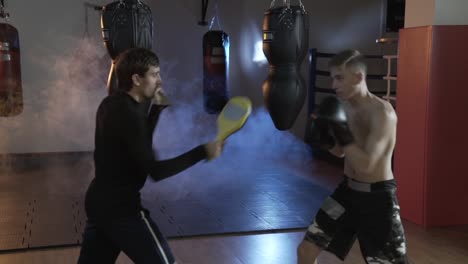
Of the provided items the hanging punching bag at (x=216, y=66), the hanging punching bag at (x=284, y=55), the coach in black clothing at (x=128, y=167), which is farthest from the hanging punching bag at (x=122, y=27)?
the hanging punching bag at (x=216, y=66)

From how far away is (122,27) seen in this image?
10.4 feet

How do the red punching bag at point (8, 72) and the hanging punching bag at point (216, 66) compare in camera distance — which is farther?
the hanging punching bag at point (216, 66)

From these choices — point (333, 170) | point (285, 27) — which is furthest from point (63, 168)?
point (285, 27)

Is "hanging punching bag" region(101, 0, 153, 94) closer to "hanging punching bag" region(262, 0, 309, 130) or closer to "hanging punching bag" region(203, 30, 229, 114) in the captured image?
"hanging punching bag" region(262, 0, 309, 130)

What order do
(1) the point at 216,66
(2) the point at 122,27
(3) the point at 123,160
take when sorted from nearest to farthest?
(3) the point at 123,160 → (2) the point at 122,27 → (1) the point at 216,66

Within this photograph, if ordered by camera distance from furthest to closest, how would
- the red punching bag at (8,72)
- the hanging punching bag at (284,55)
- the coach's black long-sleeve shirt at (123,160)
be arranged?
the red punching bag at (8,72), the hanging punching bag at (284,55), the coach's black long-sleeve shirt at (123,160)

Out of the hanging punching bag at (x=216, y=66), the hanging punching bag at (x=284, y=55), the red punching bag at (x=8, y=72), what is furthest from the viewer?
the hanging punching bag at (x=216, y=66)

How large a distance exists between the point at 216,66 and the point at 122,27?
2694mm

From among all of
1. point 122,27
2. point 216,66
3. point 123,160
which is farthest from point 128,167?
point 216,66

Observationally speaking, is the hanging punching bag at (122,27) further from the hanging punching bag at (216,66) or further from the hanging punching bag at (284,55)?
the hanging punching bag at (216,66)

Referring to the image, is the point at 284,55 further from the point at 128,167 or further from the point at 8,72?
the point at 8,72

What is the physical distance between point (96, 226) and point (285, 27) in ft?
5.53

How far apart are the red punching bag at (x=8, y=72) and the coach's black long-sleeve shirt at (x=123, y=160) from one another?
12.0 feet

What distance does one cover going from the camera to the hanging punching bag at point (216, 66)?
19.0 ft
